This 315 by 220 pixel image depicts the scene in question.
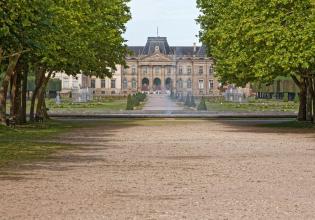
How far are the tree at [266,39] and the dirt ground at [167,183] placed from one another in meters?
7.82

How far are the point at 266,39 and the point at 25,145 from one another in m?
13.6

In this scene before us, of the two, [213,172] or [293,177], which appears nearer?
[293,177]

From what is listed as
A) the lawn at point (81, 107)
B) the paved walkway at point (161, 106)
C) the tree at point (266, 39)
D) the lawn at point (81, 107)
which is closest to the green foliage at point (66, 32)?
the tree at point (266, 39)

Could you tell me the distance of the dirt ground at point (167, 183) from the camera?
38.1 ft

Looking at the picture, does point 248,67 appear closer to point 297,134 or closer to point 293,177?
point 297,134

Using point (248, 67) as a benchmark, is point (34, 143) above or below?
below

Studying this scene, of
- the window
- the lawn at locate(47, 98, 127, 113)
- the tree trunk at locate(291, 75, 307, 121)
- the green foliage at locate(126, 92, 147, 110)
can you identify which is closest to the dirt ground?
the tree trunk at locate(291, 75, 307, 121)

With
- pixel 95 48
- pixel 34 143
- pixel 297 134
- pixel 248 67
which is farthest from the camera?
pixel 95 48

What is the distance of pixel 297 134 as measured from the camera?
33656 mm

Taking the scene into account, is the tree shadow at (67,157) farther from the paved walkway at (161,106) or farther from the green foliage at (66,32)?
the paved walkway at (161,106)

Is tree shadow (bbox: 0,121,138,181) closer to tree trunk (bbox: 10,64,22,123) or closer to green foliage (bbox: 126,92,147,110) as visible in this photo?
tree trunk (bbox: 10,64,22,123)

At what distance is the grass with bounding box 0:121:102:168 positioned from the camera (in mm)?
21056

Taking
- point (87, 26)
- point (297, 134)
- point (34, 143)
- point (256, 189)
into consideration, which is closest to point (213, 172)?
point (256, 189)

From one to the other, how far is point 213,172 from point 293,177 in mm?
1996
